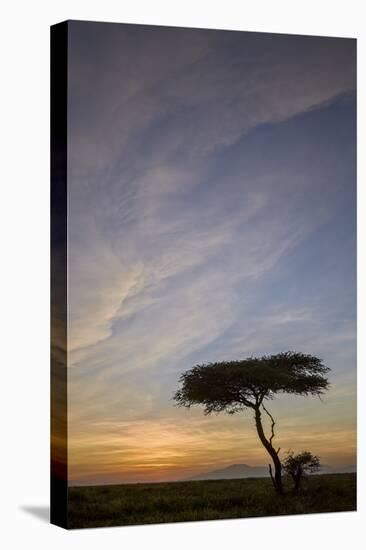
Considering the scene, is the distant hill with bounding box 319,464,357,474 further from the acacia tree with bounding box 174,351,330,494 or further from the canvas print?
the acacia tree with bounding box 174,351,330,494

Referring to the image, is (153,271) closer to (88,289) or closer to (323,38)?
(88,289)

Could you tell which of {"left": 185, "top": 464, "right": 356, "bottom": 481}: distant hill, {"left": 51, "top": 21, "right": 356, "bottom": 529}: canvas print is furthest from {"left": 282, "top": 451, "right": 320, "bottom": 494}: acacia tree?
{"left": 185, "top": 464, "right": 356, "bottom": 481}: distant hill

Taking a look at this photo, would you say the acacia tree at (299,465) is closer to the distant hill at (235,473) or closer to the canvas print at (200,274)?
the canvas print at (200,274)

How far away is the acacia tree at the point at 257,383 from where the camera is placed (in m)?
15.7

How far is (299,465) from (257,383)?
2.96 ft

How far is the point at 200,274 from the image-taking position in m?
15.7

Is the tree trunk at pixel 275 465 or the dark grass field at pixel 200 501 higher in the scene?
the tree trunk at pixel 275 465

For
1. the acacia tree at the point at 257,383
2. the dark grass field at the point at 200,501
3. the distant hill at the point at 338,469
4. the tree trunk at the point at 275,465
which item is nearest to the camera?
the dark grass field at the point at 200,501

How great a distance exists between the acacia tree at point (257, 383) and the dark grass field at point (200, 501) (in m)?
0.23

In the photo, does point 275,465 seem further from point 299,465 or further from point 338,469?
point 338,469

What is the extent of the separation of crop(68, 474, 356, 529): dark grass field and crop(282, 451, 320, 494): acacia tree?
0.08 metres

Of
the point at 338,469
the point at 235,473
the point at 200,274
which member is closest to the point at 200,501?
the point at 235,473

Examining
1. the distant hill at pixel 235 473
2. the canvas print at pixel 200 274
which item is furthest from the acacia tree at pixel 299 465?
the distant hill at pixel 235 473

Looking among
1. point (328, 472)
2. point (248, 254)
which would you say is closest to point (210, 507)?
point (328, 472)
